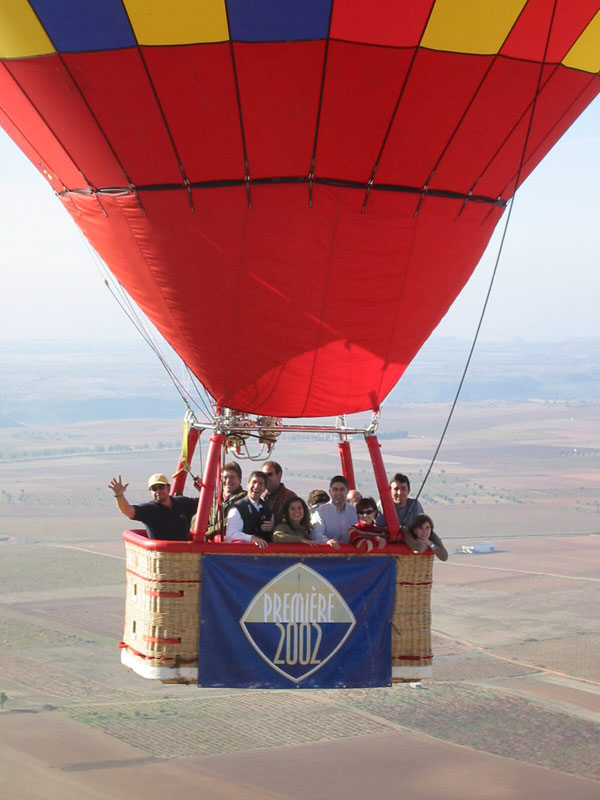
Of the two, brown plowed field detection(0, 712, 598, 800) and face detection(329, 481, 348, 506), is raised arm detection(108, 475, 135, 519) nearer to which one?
face detection(329, 481, 348, 506)

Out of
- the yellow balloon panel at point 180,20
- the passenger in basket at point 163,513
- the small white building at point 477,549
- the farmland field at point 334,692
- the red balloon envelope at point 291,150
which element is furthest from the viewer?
the small white building at point 477,549

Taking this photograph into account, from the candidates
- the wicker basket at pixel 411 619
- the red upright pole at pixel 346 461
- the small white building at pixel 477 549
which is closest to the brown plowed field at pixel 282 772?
the red upright pole at pixel 346 461

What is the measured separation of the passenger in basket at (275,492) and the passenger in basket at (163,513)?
49 cm

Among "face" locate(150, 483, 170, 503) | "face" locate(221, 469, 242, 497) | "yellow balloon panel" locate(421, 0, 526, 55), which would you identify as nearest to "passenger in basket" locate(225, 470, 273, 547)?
"face" locate(221, 469, 242, 497)

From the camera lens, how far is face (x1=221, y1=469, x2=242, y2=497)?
8.05 metres

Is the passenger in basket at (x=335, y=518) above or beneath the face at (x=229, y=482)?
beneath

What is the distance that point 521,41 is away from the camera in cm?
779

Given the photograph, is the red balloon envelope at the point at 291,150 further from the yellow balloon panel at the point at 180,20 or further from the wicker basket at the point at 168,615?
the wicker basket at the point at 168,615

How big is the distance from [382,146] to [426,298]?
1.15 m

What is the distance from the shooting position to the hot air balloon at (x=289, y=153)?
746 centimetres

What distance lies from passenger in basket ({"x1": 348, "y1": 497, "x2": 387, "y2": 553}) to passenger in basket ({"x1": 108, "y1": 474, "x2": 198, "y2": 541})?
0.98 metres

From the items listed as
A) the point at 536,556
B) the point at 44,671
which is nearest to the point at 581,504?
the point at 536,556

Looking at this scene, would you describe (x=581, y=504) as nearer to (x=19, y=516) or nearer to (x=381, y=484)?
(x=19, y=516)

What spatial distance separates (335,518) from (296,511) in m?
0.45
